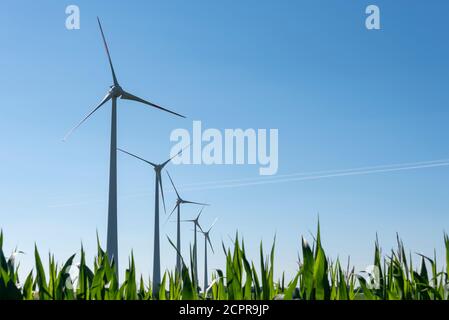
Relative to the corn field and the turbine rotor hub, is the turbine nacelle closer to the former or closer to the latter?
the turbine rotor hub

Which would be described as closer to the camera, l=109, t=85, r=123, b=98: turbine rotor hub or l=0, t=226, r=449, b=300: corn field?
l=0, t=226, r=449, b=300: corn field

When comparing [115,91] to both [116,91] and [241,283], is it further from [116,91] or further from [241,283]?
[241,283]

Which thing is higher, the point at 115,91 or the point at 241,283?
the point at 115,91

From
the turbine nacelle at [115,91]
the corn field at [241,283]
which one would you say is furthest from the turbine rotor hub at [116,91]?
the corn field at [241,283]

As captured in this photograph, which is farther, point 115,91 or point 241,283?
point 115,91

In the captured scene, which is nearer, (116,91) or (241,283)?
(241,283)

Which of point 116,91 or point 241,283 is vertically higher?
point 116,91

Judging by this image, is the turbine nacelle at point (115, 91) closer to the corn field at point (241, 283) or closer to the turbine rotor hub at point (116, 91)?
the turbine rotor hub at point (116, 91)

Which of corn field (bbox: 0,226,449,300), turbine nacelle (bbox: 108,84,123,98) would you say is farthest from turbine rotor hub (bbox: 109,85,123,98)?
corn field (bbox: 0,226,449,300)

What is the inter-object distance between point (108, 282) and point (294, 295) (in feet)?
6.20

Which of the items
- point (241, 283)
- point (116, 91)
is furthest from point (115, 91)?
point (241, 283)

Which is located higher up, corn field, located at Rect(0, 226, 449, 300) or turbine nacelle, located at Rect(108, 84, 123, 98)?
turbine nacelle, located at Rect(108, 84, 123, 98)

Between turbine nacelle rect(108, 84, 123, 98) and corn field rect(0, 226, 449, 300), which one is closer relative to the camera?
corn field rect(0, 226, 449, 300)
